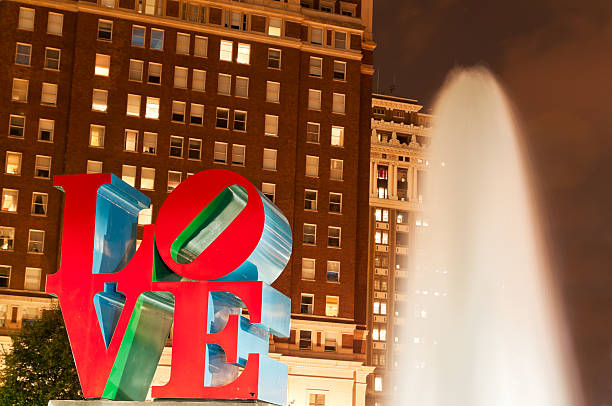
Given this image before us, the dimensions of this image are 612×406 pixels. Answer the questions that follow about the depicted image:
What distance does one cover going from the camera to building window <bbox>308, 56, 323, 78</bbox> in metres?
79.1

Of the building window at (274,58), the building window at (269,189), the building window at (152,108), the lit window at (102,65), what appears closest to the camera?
the lit window at (102,65)

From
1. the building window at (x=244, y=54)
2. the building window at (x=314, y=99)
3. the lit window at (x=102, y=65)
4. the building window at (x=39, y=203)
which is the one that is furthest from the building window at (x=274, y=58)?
the building window at (x=39, y=203)

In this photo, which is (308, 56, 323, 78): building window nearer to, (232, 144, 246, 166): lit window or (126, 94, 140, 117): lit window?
(232, 144, 246, 166): lit window

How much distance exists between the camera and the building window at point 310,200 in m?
76.4

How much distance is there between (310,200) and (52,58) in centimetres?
2226

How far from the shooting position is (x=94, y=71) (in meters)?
73.7

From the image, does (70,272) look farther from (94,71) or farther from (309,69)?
(309,69)

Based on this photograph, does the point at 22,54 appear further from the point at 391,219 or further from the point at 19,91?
the point at 391,219

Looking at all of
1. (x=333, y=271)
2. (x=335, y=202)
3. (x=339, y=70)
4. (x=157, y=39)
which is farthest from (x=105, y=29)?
(x=333, y=271)

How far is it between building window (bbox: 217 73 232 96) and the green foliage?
29.3 metres

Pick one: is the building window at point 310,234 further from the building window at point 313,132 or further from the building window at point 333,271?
the building window at point 313,132

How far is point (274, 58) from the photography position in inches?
3068

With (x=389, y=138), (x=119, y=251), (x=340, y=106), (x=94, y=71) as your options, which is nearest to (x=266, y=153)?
(x=340, y=106)

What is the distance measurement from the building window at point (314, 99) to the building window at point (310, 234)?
31.6ft
